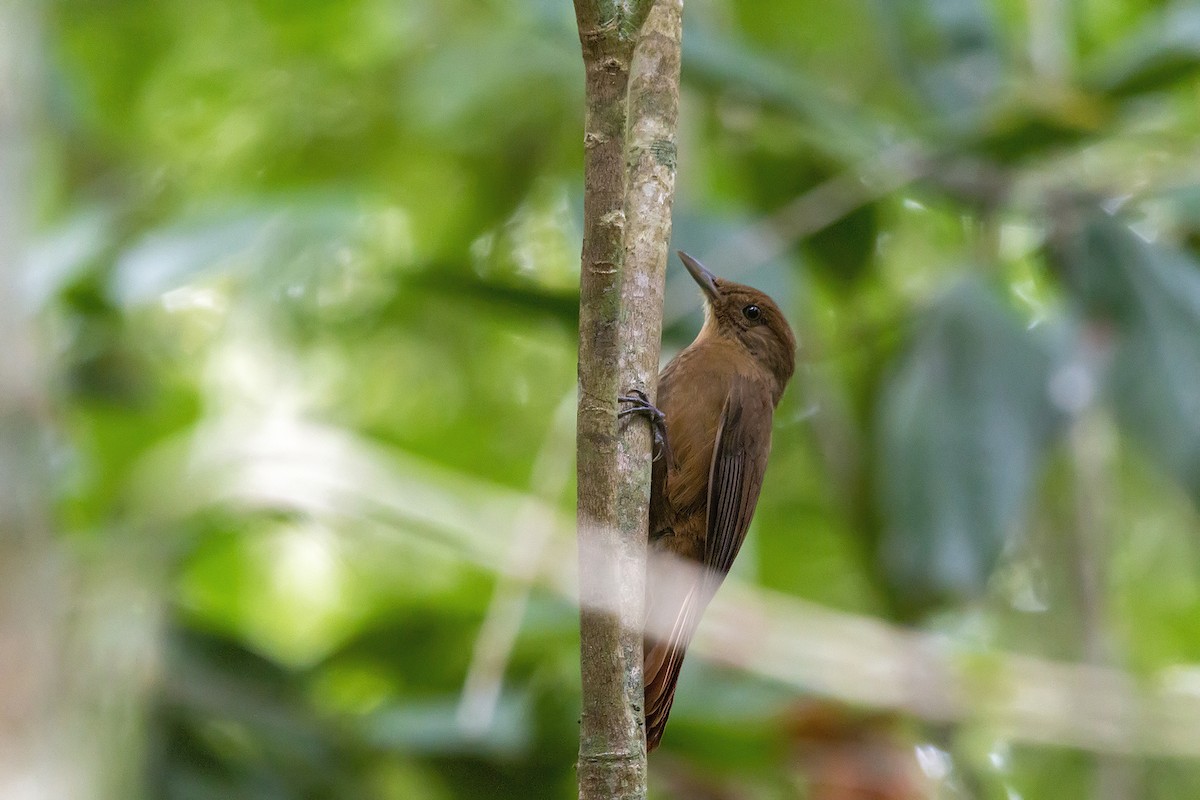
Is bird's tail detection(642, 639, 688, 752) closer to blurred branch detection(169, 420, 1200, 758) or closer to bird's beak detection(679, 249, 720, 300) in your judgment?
blurred branch detection(169, 420, 1200, 758)

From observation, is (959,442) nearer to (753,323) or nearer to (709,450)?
(753,323)

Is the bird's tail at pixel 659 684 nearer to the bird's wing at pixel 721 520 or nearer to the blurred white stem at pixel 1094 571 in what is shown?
the bird's wing at pixel 721 520

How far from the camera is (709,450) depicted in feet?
15.1

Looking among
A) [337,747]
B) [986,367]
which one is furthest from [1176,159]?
[337,747]

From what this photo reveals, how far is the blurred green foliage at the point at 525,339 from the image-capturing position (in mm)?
4922

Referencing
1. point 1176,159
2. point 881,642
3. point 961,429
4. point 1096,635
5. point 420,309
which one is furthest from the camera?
point 420,309

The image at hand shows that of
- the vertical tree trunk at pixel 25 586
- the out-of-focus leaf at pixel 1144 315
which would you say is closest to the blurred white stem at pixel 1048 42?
the out-of-focus leaf at pixel 1144 315

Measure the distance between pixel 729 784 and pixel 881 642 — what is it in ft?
3.80

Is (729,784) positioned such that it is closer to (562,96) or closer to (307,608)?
(307,608)

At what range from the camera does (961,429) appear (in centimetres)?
503

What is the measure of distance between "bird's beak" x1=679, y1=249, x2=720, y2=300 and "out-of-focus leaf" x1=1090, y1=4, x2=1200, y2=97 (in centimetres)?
161

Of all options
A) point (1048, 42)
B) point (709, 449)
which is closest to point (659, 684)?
point (709, 449)

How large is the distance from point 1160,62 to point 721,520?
229 cm

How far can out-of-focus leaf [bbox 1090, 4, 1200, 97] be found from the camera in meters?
4.77
